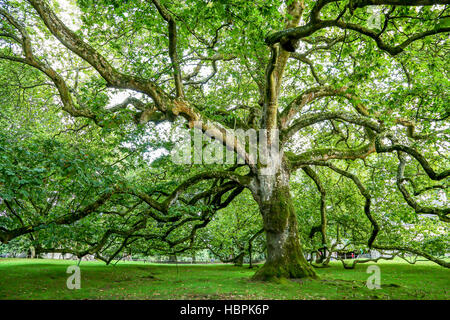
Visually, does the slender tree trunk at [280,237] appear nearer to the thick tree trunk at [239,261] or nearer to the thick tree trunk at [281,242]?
the thick tree trunk at [281,242]

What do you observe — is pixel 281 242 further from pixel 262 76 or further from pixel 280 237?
pixel 262 76

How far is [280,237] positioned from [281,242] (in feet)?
0.57

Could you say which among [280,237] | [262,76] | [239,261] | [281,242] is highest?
[262,76]

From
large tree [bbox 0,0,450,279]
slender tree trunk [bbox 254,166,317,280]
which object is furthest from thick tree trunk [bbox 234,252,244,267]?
slender tree trunk [bbox 254,166,317,280]

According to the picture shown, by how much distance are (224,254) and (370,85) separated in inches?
633

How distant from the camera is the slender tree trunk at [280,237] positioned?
9477 millimetres

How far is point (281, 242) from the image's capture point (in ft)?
32.2

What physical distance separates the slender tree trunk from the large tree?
0.04m

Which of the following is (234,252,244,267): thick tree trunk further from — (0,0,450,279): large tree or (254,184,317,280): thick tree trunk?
(254,184,317,280): thick tree trunk

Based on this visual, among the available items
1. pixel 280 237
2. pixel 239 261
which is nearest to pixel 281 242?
pixel 280 237

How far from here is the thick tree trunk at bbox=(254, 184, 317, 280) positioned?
9.46 metres

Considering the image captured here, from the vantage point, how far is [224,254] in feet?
73.0

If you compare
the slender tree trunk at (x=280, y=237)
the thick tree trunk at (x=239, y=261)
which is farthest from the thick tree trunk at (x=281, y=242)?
the thick tree trunk at (x=239, y=261)

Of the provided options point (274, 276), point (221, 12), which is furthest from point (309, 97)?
point (274, 276)
